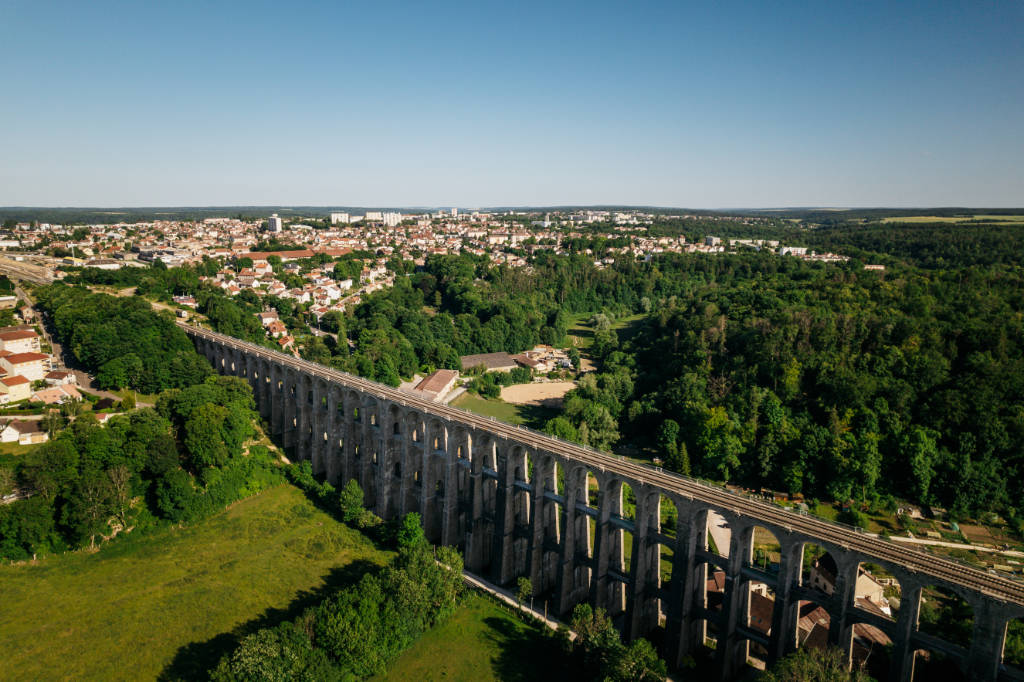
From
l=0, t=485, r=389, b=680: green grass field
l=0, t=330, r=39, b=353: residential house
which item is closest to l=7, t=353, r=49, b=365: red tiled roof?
l=0, t=330, r=39, b=353: residential house

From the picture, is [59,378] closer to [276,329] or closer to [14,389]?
[14,389]

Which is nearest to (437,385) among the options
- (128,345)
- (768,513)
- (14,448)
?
(128,345)

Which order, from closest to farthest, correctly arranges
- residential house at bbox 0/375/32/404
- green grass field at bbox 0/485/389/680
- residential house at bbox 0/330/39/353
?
1. green grass field at bbox 0/485/389/680
2. residential house at bbox 0/375/32/404
3. residential house at bbox 0/330/39/353

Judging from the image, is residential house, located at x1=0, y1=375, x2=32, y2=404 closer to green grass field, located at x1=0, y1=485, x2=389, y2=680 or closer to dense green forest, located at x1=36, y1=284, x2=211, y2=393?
dense green forest, located at x1=36, y1=284, x2=211, y2=393

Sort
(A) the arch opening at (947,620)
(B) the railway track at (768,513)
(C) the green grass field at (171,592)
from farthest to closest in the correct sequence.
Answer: (C) the green grass field at (171,592)
(A) the arch opening at (947,620)
(B) the railway track at (768,513)

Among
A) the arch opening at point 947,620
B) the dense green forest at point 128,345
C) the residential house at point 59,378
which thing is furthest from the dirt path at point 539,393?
the residential house at point 59,378

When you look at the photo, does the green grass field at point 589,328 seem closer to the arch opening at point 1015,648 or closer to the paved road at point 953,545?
the paved road at point 953,545

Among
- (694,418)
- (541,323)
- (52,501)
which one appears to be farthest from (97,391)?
(541,323)
